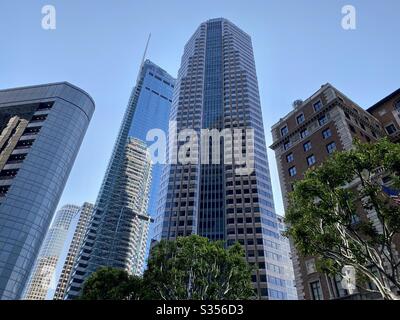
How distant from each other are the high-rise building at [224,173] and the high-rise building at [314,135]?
49246 millimetres

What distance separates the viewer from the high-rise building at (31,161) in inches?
2869

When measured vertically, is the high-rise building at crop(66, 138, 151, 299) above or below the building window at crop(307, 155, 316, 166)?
above

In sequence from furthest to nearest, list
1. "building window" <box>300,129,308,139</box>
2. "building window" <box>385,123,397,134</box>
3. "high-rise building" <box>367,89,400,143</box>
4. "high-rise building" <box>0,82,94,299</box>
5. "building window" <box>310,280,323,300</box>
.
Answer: "high-rise building" <box>0,82,94,299</box> < "building window" <box>385,123,397,134</box> < "high-rise building" <box>367,89,400,143</box> < "building window" <box>300,129,308,139</box> < "building window" <box>310,280,323,300</box>

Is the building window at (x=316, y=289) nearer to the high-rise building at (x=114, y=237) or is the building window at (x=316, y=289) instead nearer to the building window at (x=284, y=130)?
the building window at (x=284, y=130)

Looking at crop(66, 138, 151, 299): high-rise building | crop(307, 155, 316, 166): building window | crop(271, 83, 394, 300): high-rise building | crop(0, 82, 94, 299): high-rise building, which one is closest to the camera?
crop(271, 83, 394, 300): high-rise building

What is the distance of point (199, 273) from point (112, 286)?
969 cm

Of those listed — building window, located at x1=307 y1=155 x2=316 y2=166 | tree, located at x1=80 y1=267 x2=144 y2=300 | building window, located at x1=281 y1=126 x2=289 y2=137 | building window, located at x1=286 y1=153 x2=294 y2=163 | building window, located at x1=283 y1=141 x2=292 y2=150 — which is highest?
building window, located at x1=281 y1=126 x2=289 y2=137

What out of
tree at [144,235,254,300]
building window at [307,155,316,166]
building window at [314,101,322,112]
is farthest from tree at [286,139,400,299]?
building window at [314,101,322,112]

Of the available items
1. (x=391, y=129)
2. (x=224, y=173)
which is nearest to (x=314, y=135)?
(x=391, y=129)

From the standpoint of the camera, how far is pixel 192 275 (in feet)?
90.3

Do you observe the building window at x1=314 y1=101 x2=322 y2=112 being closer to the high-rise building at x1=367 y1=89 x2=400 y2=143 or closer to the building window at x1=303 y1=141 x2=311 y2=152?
the building window at x1=303 y1=141 x2=311 y2=152

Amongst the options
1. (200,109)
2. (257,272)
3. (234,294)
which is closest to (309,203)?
(234,294)

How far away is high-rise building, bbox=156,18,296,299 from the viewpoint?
9619cm
